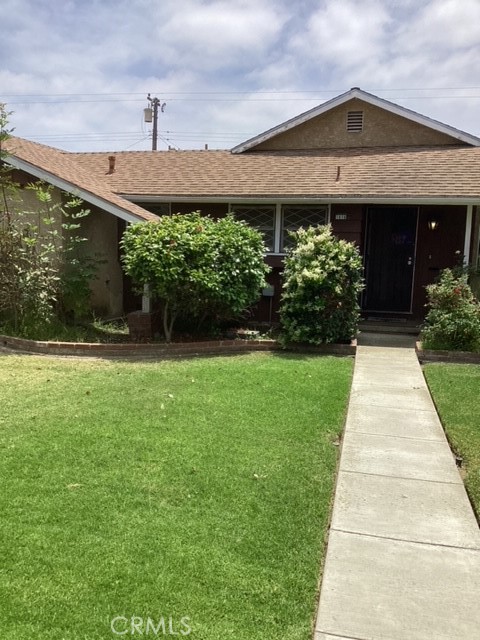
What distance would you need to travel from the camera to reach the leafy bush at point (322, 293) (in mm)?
8664

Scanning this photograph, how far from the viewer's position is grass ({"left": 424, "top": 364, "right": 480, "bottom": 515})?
4234 millimetres

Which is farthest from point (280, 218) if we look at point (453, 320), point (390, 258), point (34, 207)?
point (34, 207)

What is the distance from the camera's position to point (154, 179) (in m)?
12.6

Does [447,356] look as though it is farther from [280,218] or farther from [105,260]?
[105,260]

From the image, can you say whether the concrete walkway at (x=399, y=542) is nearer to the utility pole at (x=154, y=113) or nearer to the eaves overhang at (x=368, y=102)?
the eaves overhang at (x=368, y=102)

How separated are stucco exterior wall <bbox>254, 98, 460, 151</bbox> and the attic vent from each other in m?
0.08

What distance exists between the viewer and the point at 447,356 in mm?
8227

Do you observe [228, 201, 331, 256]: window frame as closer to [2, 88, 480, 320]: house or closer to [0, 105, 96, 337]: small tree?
[2, 88, 480, 320]: house

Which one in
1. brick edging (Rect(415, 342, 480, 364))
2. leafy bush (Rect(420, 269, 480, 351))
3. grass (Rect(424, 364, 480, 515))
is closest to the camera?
grass (Rect(424, 364, 480, 515))

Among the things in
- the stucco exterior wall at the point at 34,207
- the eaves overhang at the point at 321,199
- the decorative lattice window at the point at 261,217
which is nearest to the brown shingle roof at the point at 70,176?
the stucco exterior wall at the point at 34,207

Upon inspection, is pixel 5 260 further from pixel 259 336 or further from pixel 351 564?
pixel 351 564

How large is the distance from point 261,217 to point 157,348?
4557 mm

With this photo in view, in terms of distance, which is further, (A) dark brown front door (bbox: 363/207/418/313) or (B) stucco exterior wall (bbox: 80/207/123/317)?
(A) dark brown front door (bbox: 363/207/418/313)

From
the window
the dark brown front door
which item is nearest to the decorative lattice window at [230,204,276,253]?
the window
